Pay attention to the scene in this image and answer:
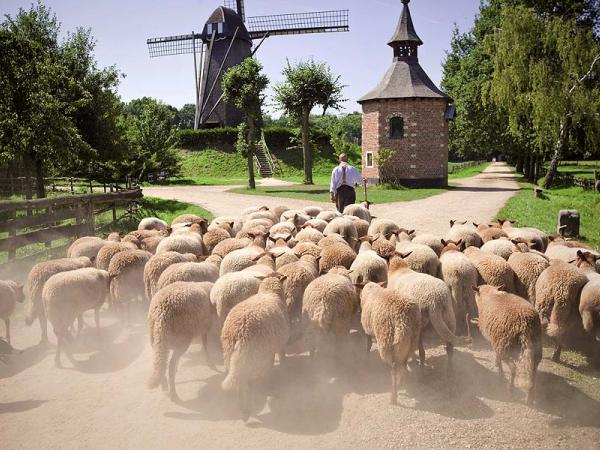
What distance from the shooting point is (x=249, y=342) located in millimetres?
5113

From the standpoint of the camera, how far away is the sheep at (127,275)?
779 centimetres

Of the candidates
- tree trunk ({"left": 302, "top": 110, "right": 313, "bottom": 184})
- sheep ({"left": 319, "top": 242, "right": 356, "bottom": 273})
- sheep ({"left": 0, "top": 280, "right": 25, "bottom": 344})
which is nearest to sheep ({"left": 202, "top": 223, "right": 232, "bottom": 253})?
sheep ({"left": 319, "top": 242, "right": 356, "bottom": 273})

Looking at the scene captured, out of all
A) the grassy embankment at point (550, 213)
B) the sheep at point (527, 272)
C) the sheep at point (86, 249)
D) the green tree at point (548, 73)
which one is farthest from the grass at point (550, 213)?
the sheep at point (86, 249)

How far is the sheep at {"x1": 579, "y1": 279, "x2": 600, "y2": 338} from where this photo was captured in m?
6.06

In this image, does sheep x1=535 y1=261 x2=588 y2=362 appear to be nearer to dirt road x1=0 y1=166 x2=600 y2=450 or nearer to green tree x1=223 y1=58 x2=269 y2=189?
dirt road x1=0 y1=166 x2=600 y2=450

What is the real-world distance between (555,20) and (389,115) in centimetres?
1147

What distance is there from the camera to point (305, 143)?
3612 cm

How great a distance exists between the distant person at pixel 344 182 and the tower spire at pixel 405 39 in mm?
24337

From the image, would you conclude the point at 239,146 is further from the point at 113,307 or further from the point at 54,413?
the point at 54,413

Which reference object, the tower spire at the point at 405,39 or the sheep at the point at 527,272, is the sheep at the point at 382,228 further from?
the tower spire at the point at 405,39

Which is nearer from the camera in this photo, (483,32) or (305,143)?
(305,143)

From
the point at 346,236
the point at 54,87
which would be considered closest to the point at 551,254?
the point at 346,236

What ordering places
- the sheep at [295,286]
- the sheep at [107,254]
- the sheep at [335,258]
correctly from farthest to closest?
the sheep at [107,254], the sheep at [335,258], the sheep at [295,286]

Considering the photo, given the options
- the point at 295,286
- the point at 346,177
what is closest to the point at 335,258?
the point at 295,286
